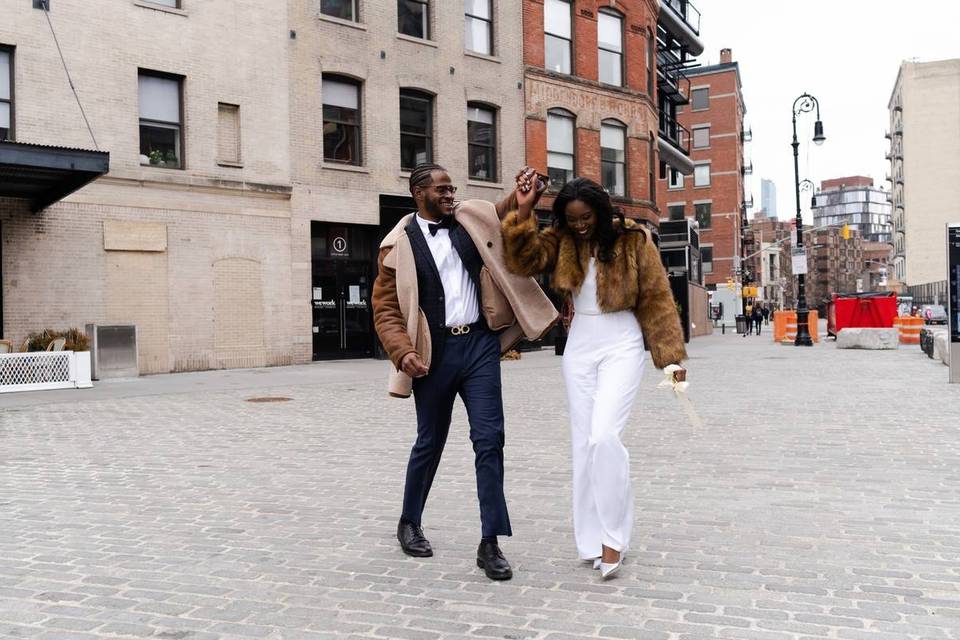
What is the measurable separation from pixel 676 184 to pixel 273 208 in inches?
2322

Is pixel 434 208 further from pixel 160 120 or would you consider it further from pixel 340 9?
pixel 340 9

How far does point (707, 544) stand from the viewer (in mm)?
4957

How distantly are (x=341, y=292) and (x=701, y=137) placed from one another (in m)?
59.7

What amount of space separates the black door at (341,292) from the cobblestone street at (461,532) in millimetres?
11261

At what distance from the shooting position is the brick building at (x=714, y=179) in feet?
244

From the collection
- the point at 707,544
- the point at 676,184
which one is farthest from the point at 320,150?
the point at 676,184

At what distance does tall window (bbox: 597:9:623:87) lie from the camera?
2911cm

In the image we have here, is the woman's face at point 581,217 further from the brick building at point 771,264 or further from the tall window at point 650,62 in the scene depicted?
the brick building at point 771,264

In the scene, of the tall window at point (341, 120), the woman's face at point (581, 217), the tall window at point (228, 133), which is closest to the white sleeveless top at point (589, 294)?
the woman's face at point (581, 217)

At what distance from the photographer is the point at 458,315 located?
4.55 metres

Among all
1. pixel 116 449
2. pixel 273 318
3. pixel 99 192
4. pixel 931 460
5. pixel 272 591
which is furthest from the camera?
pixel 273 318

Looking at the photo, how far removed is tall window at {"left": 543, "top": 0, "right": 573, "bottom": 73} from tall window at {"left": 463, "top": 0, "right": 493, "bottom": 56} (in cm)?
213

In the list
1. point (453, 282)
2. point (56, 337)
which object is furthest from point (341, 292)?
point (453, 282)

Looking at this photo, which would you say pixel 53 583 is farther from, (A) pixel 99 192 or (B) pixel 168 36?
(B) pixel 168 36
